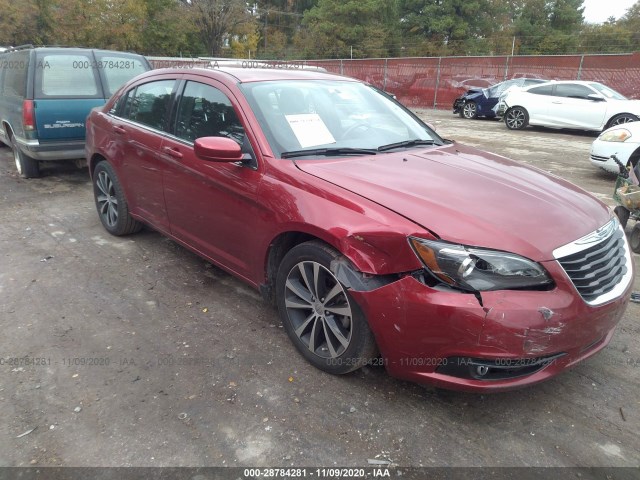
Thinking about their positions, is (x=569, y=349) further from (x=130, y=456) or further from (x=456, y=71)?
(x=456, y=71)

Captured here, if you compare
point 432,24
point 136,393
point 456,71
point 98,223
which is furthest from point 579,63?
point 432,24

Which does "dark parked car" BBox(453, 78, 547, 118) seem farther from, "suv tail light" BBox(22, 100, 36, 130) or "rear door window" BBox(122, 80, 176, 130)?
"rear door window" BBox(122, 80, 176, 130)

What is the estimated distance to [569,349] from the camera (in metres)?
2.27

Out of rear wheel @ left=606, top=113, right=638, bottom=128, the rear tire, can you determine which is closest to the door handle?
the rear tire

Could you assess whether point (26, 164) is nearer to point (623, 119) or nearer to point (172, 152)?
point (172, 152)

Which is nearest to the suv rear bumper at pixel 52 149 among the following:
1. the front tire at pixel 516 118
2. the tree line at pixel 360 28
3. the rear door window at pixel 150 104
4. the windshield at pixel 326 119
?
the rear door window at pixel 150 104

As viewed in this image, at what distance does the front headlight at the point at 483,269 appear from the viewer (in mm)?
2156

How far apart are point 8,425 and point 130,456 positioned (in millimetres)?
727

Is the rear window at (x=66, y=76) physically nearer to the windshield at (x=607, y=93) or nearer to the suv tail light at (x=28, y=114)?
the suv tail light at (x=28, y=114)

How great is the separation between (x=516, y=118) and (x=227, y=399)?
47.2 feet

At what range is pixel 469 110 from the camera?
18.2 meters

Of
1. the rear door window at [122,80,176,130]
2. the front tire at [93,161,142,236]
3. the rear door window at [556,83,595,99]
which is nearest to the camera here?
the rear door window at [122,80,176,130]

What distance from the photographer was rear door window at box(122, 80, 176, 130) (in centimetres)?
387

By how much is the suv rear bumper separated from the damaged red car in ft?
10.9
